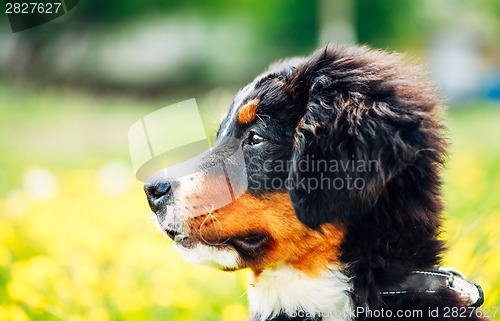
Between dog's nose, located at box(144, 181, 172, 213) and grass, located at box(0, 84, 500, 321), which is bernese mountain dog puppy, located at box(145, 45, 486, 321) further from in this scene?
grass, located at box(0, 84, 500, 321)

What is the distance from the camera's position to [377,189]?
2.30 meters

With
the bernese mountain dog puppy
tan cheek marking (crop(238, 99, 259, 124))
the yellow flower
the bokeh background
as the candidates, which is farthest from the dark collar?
the yellow flower

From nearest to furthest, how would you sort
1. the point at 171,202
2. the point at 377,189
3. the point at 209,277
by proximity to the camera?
the point at 377,189, the point at 171,202, the point at 209,277

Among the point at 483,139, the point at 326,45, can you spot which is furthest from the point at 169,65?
the point at 326,45

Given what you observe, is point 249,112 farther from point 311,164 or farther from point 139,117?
point 139,117

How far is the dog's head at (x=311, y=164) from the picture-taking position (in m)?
2.35

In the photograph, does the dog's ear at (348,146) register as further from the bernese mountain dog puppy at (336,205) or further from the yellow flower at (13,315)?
the yellow flower at (13,315)

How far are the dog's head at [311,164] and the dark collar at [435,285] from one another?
12.1 inches

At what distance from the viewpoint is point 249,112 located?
9.27 ft

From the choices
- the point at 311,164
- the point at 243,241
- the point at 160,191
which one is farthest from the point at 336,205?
the point at 160,191

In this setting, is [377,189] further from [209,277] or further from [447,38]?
[447,38]

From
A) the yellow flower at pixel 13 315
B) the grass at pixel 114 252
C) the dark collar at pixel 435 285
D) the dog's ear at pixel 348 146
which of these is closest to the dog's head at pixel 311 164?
the dog's ear at pixel 348 146

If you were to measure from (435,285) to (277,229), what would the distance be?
747 mm

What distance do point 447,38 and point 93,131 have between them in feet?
67.0
